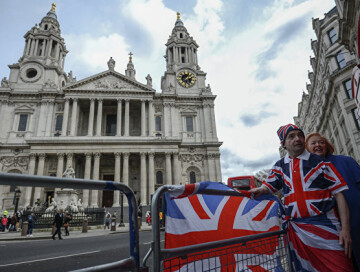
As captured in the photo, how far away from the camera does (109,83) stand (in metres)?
38.5

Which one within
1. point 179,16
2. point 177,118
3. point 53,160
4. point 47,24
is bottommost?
point 53,160

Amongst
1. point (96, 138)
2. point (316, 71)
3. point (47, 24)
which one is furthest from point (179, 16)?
point (96, 138)

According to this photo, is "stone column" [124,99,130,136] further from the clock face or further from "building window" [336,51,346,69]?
"building window" [336,51,346,69]

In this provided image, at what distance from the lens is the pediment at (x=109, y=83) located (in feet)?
124

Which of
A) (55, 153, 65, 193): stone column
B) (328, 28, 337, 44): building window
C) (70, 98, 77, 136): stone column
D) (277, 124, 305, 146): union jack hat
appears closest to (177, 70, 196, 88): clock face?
(70, 98, 77, 136): stone column

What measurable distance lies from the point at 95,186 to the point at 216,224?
1.36 metres

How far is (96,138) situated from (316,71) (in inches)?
1362

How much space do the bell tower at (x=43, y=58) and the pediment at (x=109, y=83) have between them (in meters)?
5.42

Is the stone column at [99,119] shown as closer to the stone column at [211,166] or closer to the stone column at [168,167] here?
the stone column at [168,167]

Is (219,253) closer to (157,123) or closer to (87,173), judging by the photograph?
(87,173)

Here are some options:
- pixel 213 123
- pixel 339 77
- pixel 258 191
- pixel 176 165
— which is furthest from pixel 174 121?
pixel 258 191

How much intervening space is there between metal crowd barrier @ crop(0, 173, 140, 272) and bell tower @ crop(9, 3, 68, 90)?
43.2m

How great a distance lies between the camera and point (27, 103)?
37.7 meters

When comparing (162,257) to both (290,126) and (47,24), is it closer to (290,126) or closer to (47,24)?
(290,126)
